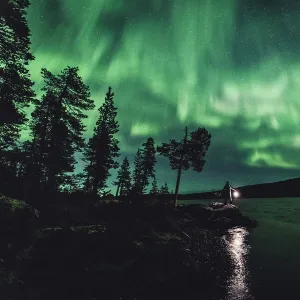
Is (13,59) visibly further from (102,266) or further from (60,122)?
(102,266)

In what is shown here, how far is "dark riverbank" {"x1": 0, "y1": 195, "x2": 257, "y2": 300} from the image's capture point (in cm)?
854

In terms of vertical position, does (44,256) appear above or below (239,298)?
above

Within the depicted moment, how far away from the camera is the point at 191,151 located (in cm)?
2991

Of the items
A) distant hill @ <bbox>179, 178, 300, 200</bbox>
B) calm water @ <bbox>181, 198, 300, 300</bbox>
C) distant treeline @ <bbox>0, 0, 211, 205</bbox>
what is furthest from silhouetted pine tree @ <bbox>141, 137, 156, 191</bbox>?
distant hill @ <bbox>179, 178, 300, 200</bbox>

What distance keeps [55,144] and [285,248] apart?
2477 centimetres

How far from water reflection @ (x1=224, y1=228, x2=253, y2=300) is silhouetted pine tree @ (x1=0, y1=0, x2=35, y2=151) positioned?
19.3 metres

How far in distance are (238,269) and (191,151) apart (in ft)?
63.1

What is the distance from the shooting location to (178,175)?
97.4ft

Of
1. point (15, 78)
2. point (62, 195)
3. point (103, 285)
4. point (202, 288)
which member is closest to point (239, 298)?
point (202, 288)

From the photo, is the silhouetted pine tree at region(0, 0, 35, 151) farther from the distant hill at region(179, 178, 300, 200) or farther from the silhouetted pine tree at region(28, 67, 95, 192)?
the distant hill at region(179, 178, 300, 200)

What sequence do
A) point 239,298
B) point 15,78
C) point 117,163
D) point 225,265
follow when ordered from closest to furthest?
point 239,298 → point 225,265 → point 15,78 → point 117,163

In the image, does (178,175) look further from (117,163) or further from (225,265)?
(225,265)

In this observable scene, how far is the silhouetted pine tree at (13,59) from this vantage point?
1330cm

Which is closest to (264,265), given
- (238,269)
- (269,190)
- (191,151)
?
(238,269)
